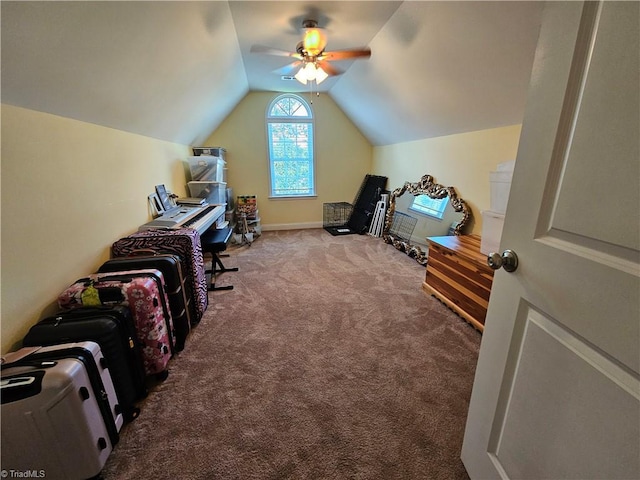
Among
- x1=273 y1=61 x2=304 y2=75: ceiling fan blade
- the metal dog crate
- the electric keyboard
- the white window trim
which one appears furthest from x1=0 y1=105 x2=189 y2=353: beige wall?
the metal dog crate

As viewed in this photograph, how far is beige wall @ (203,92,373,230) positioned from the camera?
465 cm

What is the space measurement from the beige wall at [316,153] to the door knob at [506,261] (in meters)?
4.52

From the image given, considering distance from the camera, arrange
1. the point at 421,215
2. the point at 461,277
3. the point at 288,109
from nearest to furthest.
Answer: the point at 461,277 → the point at 421,215 → the point at 288,109

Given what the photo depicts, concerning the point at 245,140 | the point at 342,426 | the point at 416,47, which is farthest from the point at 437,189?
the point at 245,140

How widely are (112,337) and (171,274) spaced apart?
57 centimetres

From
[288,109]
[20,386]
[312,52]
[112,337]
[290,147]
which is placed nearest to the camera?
[20,386]

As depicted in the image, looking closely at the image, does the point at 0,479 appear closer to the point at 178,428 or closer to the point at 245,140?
the point at 178,428

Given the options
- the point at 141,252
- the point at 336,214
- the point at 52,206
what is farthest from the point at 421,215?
the point at 52,206

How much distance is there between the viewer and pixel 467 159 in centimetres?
293

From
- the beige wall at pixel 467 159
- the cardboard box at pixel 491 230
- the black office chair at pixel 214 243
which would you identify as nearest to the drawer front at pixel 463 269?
the cardboard box at pixel 491 230

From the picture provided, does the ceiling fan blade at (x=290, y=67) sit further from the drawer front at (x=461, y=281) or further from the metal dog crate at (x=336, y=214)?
the metal dog crate at (x=336, y=214)

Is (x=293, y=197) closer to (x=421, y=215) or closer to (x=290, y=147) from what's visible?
(x=290, y=147)

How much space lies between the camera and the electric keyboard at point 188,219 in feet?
8.05

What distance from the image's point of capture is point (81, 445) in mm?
1073
